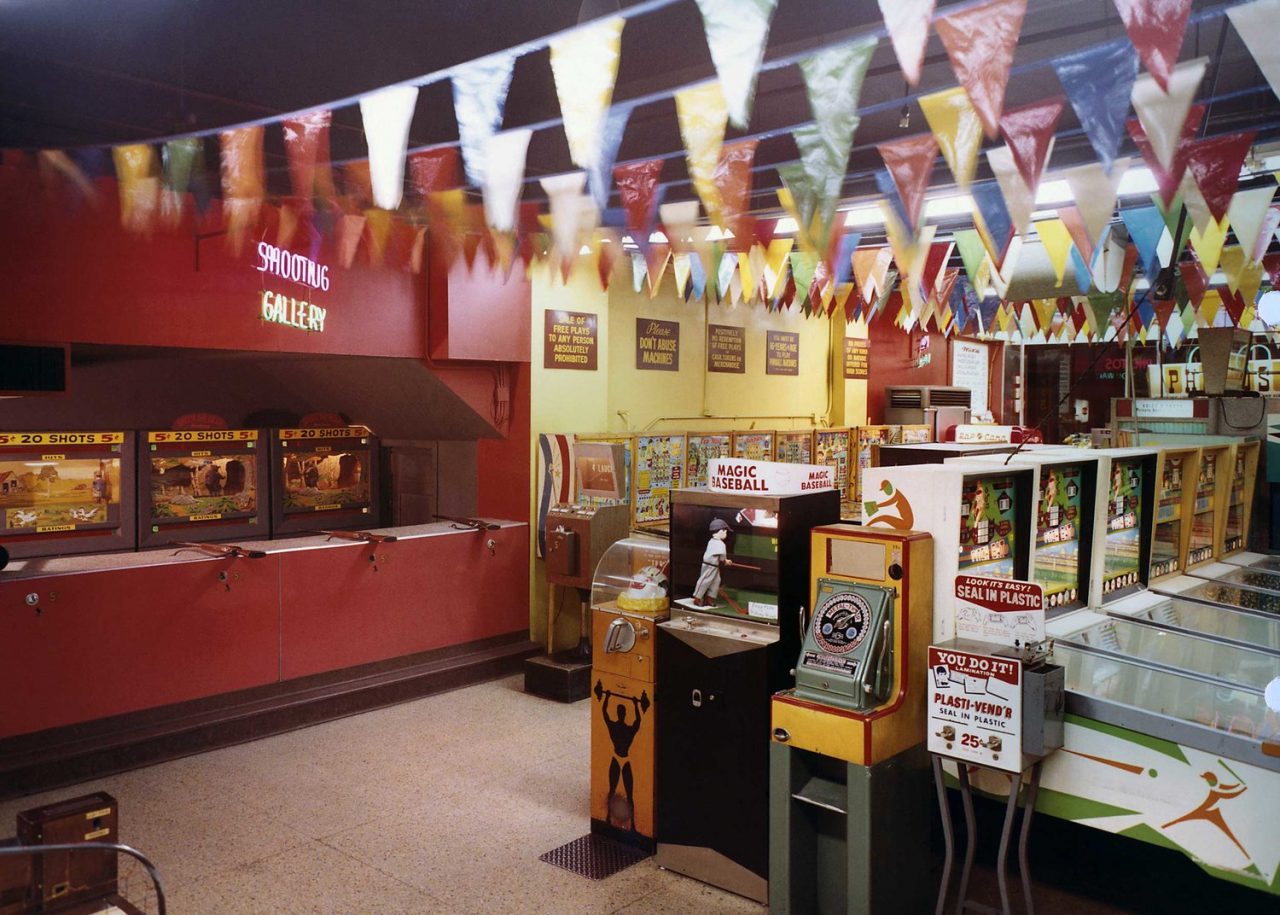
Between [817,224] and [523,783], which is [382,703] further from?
[817,224]

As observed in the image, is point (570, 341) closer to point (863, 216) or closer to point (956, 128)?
point (863, 216)

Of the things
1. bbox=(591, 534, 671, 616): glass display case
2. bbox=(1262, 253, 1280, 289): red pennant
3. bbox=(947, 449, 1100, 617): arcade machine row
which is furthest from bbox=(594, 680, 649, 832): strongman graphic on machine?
bbox=(1262, 253, 1280, 289): red pennant

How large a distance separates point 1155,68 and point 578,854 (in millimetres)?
3695

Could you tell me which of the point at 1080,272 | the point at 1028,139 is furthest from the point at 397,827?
the point at 1080,272

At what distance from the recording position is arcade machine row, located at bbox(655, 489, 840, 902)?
12.5 feet

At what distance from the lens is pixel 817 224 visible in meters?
5.11

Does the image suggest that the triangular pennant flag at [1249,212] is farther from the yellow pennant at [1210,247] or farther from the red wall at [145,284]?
the red wall at [145,284]

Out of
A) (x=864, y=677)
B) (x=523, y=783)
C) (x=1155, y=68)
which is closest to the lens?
(x=1155, y=68)

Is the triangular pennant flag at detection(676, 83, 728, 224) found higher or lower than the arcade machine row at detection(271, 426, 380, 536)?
higher

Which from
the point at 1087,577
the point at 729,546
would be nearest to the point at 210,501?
the point at 729,546

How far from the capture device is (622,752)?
4.27 m

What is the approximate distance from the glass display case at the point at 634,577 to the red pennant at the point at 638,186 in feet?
6.25

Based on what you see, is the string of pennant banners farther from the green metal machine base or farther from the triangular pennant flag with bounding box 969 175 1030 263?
the green metal machine base

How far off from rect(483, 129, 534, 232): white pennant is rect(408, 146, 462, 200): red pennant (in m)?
0.84
